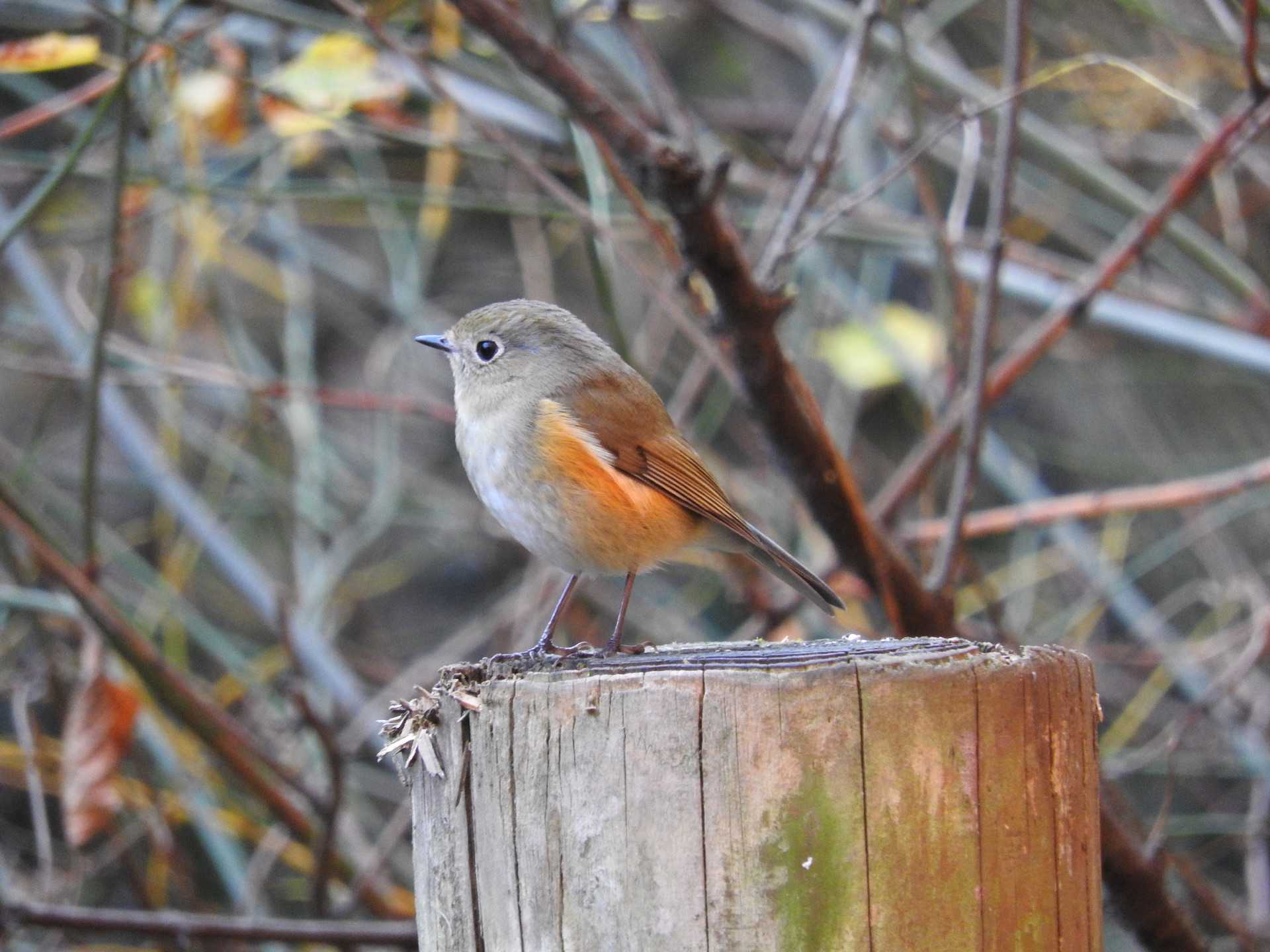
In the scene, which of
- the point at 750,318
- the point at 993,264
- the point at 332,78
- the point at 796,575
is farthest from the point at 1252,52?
the point at 332,78

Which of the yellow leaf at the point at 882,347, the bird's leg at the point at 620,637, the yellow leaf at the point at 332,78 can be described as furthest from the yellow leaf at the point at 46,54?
the yellow leaf at the point at 882,347

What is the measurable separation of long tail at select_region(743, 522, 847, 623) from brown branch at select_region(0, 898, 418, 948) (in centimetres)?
140

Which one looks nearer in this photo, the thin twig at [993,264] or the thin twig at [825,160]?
the thin twig at [825,160]

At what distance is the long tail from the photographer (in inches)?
116

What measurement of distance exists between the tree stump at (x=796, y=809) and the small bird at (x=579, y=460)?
3.55 ft

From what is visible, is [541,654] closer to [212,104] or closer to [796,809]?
[796,809]

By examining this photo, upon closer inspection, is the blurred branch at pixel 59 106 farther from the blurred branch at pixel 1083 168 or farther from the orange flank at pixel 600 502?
the blurred branch at pixel 1083 168

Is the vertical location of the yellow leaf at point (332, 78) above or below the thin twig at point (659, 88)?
above

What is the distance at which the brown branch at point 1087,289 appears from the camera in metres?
3.28

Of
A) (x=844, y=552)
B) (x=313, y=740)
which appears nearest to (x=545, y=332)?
(x=844, y=552)

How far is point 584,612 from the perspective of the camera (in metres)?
5.76

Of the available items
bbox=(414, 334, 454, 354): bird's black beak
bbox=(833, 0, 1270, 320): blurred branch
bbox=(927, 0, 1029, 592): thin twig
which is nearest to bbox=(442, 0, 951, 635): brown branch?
bbox=(927, 0, 1029, 592): thin twig

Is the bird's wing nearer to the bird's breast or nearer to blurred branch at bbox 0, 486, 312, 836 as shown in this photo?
the bird's breast

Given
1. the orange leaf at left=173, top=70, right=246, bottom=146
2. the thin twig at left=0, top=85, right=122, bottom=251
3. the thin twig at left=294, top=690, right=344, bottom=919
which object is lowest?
the thin twig at left=294, top=690, right=344, bottom=919
